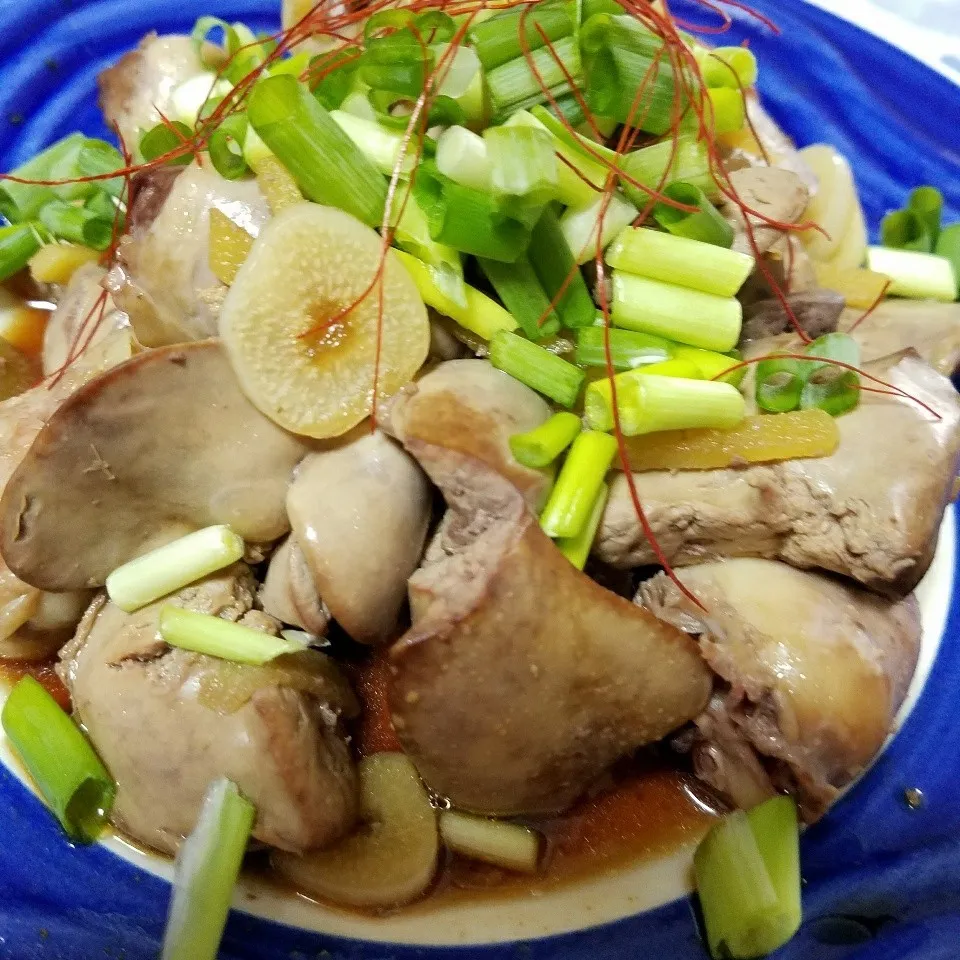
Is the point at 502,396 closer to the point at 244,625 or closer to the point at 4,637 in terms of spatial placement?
the point at 244,625

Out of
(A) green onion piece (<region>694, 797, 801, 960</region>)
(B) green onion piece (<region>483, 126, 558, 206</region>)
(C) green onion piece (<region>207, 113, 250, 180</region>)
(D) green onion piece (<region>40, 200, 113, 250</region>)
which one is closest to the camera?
(B) green onion piece (<region>483, 126, 558, 206</region>)

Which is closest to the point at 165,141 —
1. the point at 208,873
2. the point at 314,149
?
the point at 314,149

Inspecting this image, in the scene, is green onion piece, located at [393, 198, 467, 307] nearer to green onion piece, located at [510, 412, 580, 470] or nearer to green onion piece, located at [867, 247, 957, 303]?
green onion piece, located at [510, 412, 580, 470]

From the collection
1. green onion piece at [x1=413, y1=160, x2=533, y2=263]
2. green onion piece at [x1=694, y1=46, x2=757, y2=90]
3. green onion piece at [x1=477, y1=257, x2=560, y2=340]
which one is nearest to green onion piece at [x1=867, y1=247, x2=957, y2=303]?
green onion piece at [x1=694, y1=46, x2=757, y2=90]

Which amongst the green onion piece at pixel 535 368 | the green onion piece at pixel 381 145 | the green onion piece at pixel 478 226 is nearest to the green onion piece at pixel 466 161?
the green onion piece at pixel 478 226

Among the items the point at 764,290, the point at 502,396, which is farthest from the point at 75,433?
the point at 764,290

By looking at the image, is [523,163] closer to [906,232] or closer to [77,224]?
[77,224]
